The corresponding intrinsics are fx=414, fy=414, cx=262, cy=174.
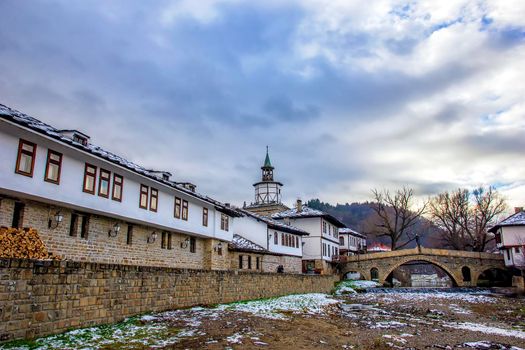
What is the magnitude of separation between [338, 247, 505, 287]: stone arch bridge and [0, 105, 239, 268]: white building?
2943 cm

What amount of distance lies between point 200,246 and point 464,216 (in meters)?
37.8

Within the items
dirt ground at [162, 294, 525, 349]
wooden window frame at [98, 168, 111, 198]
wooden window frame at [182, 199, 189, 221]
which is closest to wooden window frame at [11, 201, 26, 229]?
wooden window frame at [98, 168, 111, 198]

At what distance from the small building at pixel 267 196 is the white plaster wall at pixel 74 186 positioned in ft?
113

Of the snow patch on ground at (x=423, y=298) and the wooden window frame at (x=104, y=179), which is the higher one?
the wooden window frame at (x=104, y=179)

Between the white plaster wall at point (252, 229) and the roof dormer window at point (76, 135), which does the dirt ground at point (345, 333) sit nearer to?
the roof dormer window at point (76, 135)

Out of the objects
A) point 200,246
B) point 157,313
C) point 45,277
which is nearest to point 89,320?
point 45,277

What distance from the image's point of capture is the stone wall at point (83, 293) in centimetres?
869

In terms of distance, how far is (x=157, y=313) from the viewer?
44.0 ft

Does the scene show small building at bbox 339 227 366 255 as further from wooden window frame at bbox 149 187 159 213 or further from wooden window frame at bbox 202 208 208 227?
wooden window frame at bbox 149 187 159 213

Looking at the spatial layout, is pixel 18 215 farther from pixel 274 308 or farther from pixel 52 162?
pixel 274 308

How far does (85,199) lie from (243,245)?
53.7ft

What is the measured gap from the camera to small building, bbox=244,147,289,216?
186 ft

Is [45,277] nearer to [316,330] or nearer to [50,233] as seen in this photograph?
[50,233]

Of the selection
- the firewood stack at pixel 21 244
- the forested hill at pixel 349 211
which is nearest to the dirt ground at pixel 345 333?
the firewood stack at pixel 21 244
